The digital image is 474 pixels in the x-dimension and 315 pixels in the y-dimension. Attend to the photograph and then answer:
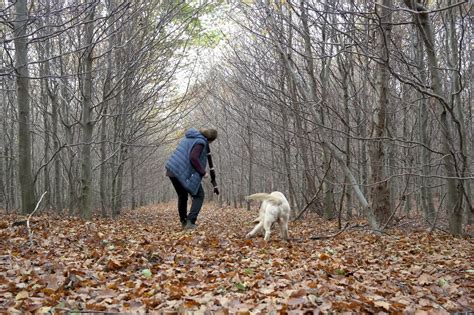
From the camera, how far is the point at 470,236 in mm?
7211

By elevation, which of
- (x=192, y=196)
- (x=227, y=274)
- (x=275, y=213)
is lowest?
(x=227, y=274)

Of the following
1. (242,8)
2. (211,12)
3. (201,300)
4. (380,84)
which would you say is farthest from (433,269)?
(211,12)

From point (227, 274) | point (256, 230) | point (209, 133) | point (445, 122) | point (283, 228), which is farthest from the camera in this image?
point (209, 133)

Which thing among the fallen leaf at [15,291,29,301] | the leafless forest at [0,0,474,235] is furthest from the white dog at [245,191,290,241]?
the fallen leaf at [15,291,29,301]

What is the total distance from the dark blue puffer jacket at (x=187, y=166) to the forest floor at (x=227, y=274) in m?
1.33

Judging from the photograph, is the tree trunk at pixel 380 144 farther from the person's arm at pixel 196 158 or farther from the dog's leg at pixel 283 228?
the person's arm at pixel 196 158

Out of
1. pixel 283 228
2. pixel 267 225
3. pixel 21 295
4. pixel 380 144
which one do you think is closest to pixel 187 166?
pixel 267 225

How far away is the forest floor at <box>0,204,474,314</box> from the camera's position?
134 inches

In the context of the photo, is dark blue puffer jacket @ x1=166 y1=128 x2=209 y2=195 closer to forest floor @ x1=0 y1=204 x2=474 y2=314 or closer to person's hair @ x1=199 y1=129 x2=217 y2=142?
person's hair @ x1=199 y1=129 x2=217 y2=142

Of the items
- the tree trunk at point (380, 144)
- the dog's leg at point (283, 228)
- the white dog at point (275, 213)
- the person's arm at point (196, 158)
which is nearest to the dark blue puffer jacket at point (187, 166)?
the person's arm at point (196, 158)

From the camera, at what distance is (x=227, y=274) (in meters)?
4.64

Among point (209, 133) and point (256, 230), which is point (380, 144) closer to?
point (256, 230)

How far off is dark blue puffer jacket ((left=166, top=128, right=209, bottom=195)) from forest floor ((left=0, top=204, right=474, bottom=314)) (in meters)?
1.33

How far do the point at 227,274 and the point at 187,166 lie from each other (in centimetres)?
384
